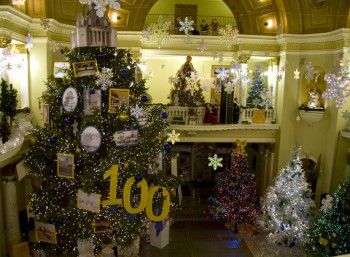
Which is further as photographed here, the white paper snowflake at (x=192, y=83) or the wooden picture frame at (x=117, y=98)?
the white paper snowflake at (x=192, y=83)

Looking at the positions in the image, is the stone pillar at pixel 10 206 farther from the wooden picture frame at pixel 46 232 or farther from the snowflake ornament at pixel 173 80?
the snowflake ornament at pixel 173 80

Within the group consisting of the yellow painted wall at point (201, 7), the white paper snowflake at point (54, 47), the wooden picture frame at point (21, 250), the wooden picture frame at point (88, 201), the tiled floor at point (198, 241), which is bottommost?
the tiled floor at point (198, 241)

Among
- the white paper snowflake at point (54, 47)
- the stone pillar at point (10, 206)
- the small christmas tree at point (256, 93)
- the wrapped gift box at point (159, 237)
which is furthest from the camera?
the small christmas tree at point (256, 93)

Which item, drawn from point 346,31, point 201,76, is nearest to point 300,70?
point 346,31

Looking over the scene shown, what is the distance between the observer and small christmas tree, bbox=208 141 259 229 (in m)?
11.3

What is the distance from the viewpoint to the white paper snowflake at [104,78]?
22.6ft

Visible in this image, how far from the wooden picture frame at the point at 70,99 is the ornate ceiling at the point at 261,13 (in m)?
4.74

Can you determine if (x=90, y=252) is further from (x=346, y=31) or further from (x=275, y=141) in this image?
(x=346, y=31)

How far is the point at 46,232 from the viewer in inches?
296

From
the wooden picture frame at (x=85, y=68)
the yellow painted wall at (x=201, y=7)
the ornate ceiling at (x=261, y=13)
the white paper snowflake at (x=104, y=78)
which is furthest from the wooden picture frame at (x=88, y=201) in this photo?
the yellow painted wall at (x=201, y=7)

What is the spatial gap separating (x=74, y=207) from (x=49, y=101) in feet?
7.77

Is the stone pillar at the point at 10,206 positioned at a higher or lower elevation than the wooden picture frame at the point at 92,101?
lower

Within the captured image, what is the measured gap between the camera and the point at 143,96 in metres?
7.42

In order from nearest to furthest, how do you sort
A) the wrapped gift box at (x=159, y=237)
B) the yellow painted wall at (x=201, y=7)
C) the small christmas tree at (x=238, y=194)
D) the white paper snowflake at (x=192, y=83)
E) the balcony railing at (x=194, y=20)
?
the wrapped gift box at (x=159, y=237) → the small christmas tree at (x=238, y=194) → the white paper snowflake at (x=192, y=83) → the balcony railing at (x=194, y=20) → the yellow painted wall at (x=201, y=7)
